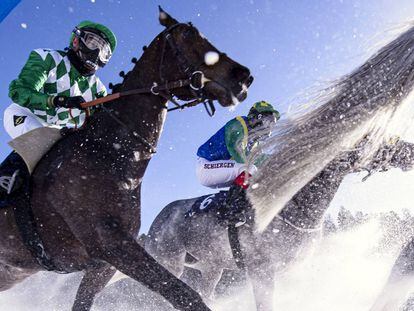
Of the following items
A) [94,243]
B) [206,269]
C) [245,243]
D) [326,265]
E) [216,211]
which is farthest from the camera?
[326,265]

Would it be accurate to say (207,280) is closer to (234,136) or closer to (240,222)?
(240,222)

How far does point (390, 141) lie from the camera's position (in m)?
3.27

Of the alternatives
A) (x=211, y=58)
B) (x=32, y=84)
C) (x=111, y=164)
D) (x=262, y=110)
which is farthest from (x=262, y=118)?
(x=32, y=84)

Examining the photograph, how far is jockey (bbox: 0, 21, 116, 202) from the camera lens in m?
2.95

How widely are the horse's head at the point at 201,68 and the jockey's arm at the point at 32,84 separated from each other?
3.06 ft

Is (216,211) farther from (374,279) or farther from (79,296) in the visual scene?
(374,279)

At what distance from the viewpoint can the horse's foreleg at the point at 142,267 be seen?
2217 millimetres

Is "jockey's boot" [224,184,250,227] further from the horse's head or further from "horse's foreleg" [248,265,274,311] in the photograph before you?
the horse's head

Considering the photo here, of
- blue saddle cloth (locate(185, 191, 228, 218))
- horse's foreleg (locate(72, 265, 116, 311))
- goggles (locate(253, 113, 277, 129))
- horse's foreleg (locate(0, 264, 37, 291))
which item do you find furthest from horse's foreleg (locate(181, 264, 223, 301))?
horse's foreleg (locate(0, 264, 37, 291))

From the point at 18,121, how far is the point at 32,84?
0.30 metres

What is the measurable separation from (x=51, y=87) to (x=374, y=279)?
4723 mm

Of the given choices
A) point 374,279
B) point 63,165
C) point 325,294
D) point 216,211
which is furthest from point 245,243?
point 374,279

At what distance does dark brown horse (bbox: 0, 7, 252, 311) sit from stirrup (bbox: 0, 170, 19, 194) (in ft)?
0.48

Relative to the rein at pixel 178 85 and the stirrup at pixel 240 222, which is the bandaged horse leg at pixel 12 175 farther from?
the stirrup at pixel 240 222
